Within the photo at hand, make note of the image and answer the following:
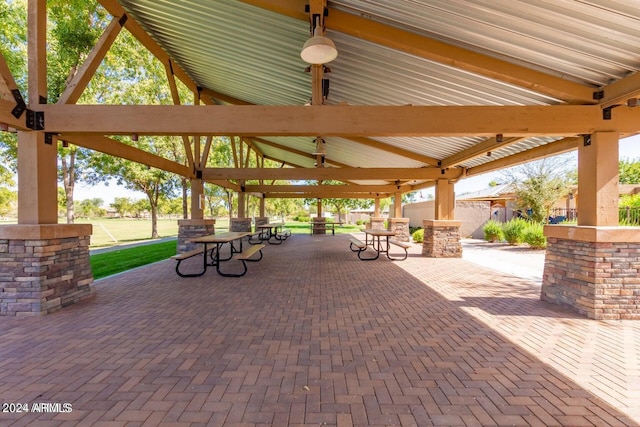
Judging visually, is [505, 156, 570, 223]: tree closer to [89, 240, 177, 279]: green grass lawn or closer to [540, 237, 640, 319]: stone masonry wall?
[540, 237, 640, 319]: stone masonry wall

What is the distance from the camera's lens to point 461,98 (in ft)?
18.9

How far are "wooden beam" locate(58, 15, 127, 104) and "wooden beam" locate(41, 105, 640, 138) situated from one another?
312 millimetres

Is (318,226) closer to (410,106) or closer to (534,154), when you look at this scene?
(534,154)

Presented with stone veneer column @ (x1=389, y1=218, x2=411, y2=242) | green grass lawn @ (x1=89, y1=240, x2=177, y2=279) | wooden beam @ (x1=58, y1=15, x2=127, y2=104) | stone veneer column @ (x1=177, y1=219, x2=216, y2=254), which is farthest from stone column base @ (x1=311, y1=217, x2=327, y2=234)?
wooden beam @ (x1=58, y1=15, x2=127, y2=104)

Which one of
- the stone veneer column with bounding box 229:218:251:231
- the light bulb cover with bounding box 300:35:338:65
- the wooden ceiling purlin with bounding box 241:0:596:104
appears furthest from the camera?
the stone veneer column with bounding box 229:218:251:231

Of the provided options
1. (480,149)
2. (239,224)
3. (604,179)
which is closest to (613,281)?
(604,179)

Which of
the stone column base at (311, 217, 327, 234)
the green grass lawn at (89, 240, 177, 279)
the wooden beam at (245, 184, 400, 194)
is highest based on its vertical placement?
the wooden beam at (245, 184, 400, 194)

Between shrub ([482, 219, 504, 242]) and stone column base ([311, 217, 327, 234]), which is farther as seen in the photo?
stone column base ([311, 217, 327, 234])

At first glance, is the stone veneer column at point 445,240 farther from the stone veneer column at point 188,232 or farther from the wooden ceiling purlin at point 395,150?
the stone veneer column at point 188,232

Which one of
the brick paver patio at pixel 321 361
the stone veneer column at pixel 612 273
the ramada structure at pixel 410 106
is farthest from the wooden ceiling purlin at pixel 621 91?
the brick paver patio at pixel 321 361

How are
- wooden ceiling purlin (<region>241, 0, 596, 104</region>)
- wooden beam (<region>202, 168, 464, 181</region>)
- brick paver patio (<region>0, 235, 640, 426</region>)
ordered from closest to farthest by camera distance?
brick paver patio (<region>0, 235, 640, 426</region>) → wooden ceiling purlin (<region>241, 0, 596, 104</region>) → wooden beam (<region>202, 168, 464, 181</region>)

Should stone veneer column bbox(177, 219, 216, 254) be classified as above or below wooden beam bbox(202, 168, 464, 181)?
below

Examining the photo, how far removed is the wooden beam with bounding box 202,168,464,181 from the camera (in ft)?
34.6

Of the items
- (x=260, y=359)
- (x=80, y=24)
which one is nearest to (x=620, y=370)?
(x=260, y=359)
